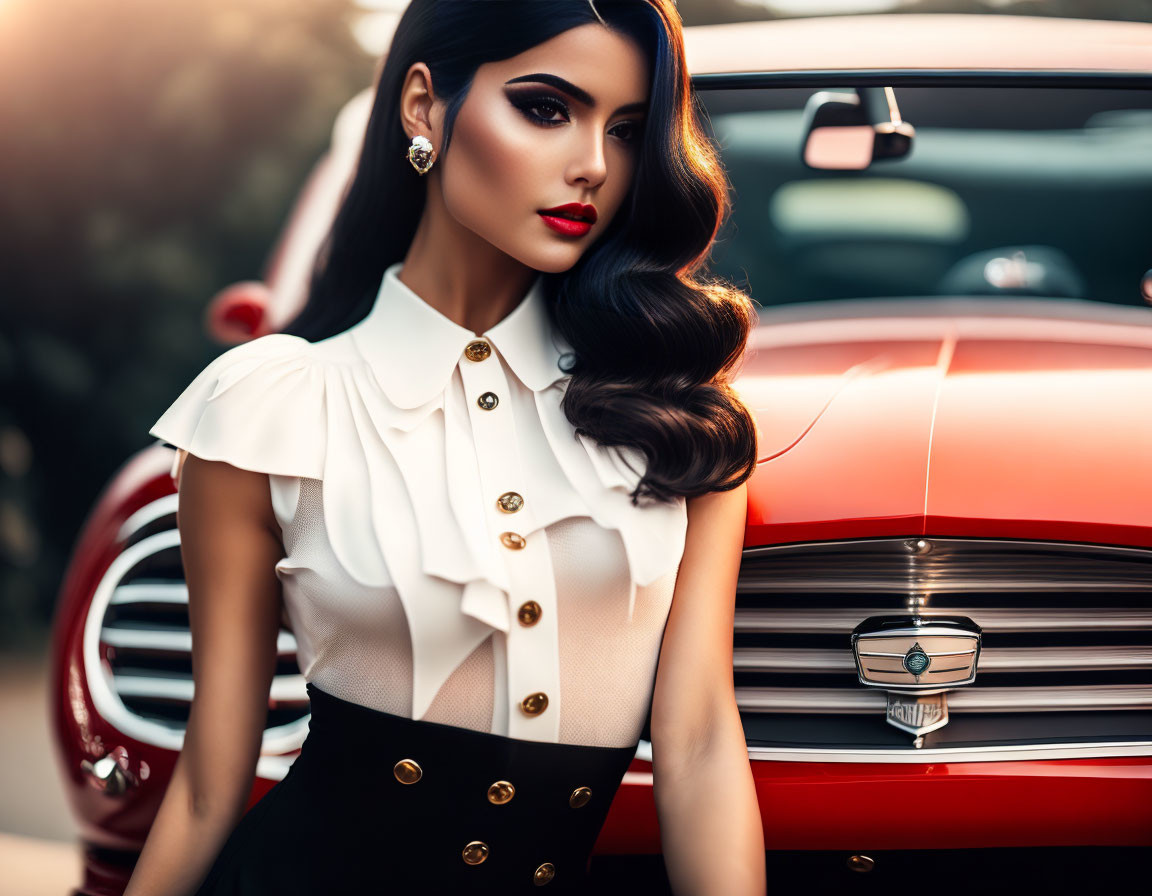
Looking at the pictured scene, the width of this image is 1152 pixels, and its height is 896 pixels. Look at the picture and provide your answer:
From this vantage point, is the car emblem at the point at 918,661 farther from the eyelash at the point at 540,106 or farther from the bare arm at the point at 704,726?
the eyelash at the point at 540,106

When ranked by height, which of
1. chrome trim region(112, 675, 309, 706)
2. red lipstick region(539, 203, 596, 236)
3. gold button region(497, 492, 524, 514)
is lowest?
chrome trim region(112, 675, 309, 706)

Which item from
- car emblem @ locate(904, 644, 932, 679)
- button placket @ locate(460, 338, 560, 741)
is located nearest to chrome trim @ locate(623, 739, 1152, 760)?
car emblem @ locate(904, 644, 932, 679)

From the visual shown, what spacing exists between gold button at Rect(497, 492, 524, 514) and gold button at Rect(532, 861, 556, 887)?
44 cm

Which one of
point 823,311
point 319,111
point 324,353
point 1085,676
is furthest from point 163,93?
point 1085,676

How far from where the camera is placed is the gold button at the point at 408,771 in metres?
1.53

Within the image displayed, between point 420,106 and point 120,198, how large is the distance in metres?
6.26

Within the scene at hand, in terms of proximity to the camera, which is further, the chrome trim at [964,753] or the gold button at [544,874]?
the chrome trim at [964,753]

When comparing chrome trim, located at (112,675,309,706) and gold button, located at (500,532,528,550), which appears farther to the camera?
chrome trim, located at (112,675,309,706)

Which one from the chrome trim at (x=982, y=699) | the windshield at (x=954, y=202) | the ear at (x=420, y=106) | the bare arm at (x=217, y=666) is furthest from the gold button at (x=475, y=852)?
the windshield at (x=954, y=202)

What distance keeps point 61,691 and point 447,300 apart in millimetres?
922

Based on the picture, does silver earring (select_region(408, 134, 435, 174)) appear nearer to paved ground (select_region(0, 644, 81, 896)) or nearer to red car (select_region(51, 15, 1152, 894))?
red car (select_region(51, 15, 1152, 894))

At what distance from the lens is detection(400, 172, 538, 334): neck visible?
1.68 m

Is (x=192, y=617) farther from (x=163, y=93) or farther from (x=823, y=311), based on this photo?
(x=163, y=93)

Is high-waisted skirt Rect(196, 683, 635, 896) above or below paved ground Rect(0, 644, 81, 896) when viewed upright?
below
